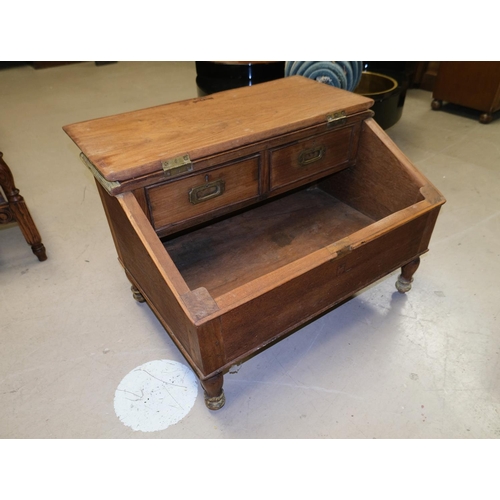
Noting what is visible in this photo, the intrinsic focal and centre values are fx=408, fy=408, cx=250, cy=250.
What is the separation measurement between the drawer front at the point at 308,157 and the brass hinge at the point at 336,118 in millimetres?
39

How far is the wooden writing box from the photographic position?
1.00m

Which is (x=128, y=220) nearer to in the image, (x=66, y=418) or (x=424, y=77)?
(x=66, y=418)

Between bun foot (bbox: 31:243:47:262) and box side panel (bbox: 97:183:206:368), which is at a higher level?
Result: box side panel (bbox: 97:183:206:368)

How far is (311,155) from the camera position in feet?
4.28

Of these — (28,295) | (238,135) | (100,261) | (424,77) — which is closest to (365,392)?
(238,135)

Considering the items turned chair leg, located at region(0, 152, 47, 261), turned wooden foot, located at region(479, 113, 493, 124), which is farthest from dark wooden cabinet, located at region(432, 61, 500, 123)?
turned chair leg, located at region(0, 152, 47, 261)

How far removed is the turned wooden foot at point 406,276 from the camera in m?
1.45

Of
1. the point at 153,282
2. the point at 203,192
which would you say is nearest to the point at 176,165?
the point at 203,192

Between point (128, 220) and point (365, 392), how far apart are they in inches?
33.5

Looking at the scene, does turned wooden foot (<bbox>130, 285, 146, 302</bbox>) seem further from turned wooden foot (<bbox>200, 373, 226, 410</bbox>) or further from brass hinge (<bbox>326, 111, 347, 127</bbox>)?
brass hinge (<bbox>326, 111, 347, 127</bbox>)

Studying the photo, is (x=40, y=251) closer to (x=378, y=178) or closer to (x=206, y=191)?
(x=206, y=191)

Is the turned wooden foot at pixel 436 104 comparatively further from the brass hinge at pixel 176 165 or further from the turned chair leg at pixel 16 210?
the turned chair leg at pixel 16 210

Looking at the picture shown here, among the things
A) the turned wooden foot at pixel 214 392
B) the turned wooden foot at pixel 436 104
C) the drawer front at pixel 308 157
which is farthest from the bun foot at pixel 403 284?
the turned wooden foot at pixel 436 104

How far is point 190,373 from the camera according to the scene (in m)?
1.30
